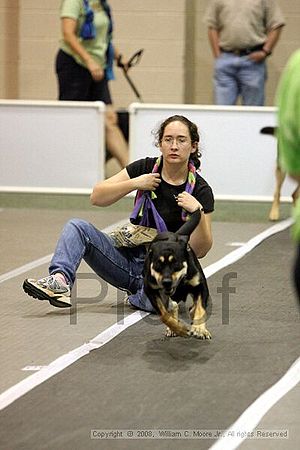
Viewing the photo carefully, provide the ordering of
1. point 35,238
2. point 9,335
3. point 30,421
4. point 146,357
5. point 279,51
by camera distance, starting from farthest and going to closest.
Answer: point 279,51, point 35,238, point 9,335, point 146,357, point 30,421

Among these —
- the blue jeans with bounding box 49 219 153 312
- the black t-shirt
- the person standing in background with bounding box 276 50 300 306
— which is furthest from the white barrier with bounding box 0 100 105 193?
the person standing in background with bounding box 276 50 300 306

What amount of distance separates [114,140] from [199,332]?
4912 mm

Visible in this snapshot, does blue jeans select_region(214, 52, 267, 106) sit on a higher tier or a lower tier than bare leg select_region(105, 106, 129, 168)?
higher

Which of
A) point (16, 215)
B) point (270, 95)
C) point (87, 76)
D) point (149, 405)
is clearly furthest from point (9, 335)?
point (270, 95)

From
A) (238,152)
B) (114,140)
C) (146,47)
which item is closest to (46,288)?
(238,152)

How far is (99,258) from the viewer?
18.0 ft

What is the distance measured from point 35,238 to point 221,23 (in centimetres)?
375

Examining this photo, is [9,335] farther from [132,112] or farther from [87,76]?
[87,76]

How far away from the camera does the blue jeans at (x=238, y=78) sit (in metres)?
10.6

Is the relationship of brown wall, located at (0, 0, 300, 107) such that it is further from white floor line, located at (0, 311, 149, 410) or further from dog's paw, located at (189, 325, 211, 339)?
dog's paw, located at (189, 325, 211, 339)

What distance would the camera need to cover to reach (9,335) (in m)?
5.16

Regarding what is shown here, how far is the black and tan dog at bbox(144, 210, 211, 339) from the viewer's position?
4.64 meters

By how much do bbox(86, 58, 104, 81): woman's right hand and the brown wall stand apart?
248cm

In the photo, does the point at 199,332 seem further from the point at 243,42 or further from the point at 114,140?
the point at 243,42
